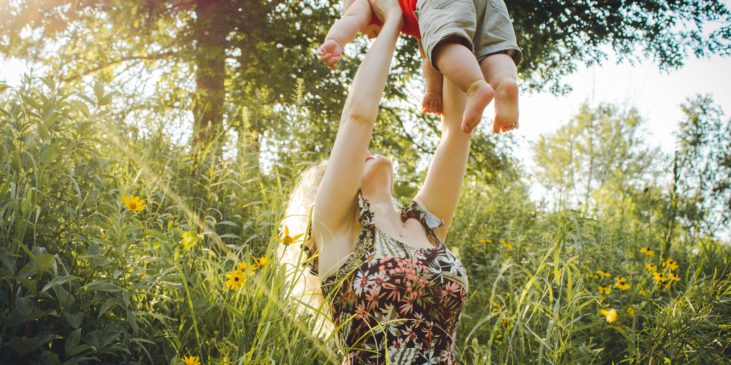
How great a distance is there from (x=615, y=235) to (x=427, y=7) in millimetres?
2535

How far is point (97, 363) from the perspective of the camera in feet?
4.56

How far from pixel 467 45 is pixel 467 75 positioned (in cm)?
17

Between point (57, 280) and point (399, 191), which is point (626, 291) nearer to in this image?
point (399, 191)

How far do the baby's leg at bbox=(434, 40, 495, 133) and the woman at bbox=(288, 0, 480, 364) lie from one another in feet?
→ 0.73

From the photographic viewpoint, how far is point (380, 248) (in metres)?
1.75

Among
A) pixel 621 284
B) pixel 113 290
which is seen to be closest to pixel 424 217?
pixel 113 290

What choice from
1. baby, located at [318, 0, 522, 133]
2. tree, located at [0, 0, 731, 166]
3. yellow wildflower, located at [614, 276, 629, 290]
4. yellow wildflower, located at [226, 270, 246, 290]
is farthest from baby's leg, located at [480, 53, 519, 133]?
tree, located at [0, 0, 731, 166]

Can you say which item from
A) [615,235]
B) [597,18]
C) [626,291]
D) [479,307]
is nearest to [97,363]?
[479,307]

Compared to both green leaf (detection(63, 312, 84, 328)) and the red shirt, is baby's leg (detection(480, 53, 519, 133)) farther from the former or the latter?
green leaf (detection(63, 312, 84, 328))

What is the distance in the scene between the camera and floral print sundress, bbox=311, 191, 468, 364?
5.28 feet

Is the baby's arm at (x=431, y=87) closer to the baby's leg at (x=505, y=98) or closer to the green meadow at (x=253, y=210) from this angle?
the baby's leg at (x=505, y=98)

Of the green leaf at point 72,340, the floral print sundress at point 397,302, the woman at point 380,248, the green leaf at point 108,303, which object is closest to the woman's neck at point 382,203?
the woman at point 380,248

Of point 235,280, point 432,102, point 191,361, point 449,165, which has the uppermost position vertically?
point 432,102

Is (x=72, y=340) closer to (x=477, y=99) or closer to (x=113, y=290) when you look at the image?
(x=113, y=290)
